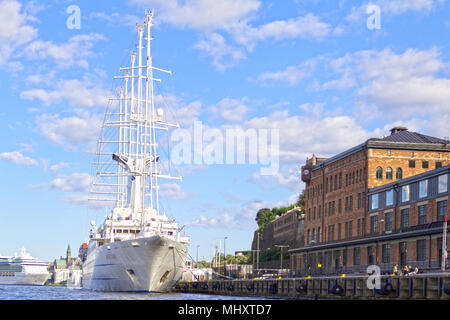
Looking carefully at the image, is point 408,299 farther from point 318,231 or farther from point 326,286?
point 318,231

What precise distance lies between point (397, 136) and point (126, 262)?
149 feet

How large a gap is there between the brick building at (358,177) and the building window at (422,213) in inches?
328

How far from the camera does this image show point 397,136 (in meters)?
96.8

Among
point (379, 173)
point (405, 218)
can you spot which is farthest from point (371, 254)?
point (379, 173)

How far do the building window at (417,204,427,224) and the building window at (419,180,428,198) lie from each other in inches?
46.7

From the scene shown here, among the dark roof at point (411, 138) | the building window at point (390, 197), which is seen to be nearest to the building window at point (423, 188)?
the building window at point (390, 197)

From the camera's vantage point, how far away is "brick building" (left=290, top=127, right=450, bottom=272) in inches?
3642

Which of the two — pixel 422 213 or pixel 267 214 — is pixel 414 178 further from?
pixel 267 214

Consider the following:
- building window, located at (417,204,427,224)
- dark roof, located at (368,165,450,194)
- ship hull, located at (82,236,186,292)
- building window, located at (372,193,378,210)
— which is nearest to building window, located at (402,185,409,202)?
dark roof, located at (368,165,450,194)

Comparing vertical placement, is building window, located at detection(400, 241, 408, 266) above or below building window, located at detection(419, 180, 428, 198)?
below

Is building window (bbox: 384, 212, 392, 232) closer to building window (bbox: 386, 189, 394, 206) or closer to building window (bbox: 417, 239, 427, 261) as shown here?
building window (bbox: 386, 189, 394, 206)

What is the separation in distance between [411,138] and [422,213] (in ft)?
69.2

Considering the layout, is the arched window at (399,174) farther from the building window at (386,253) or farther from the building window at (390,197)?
the building window at (386,253)

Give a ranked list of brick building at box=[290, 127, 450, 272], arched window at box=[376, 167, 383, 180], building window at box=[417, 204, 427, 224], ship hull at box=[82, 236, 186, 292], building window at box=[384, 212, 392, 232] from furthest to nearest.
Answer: brick building at box=[290, 127, 450, 272] < arched window at box=[376, 167, 383, 180] < building window at box=[384, 212, 392, 232] < building window at box=[417, 204, 427, 224] < ship hull at box=[82, 236, 186, 292]
